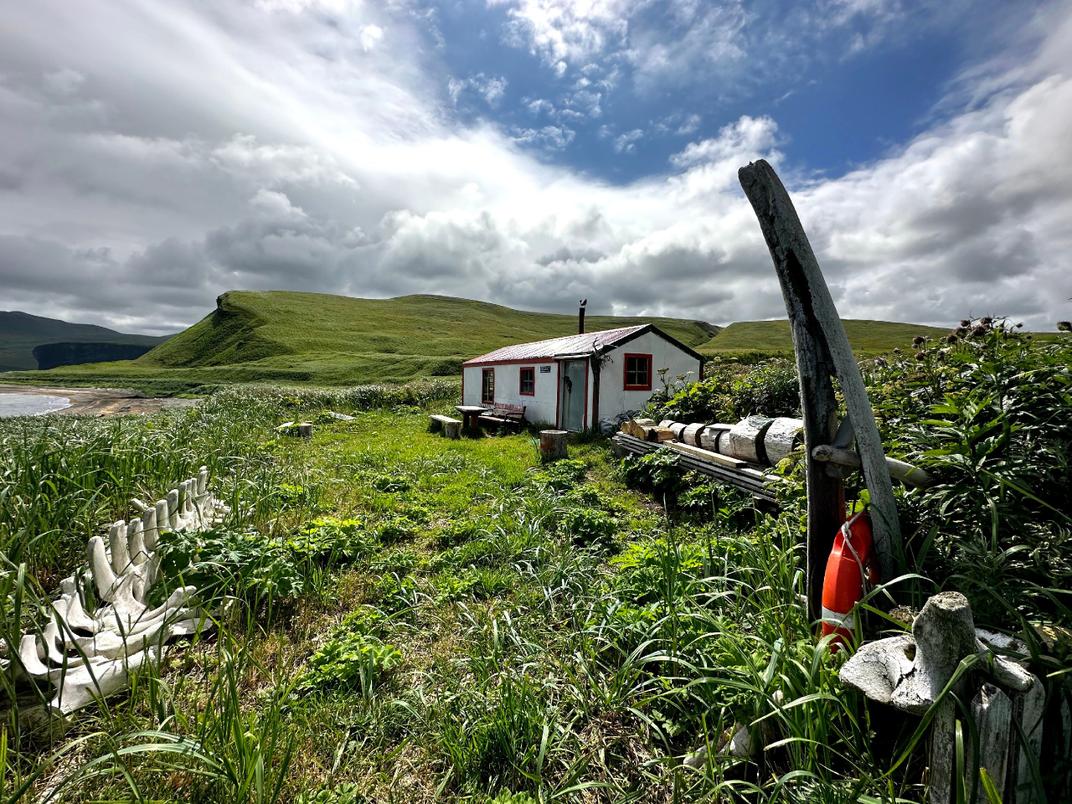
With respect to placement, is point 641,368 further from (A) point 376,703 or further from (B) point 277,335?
(B) point 277,335

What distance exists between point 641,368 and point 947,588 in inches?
504

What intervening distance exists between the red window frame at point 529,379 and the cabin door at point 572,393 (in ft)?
6.03

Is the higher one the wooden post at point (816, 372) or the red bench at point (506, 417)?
the wooden post at point (816, 372)

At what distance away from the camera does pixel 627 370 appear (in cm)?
1473

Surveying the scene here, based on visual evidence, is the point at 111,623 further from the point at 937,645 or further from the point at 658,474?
the point at 658,474

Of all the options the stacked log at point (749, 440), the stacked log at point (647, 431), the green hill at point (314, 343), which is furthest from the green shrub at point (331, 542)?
the green hill at point (314, 343)

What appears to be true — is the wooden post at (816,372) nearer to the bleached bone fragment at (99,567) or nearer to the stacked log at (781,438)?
the stacked log at (781,438)

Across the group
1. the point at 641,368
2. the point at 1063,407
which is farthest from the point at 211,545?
the point at 641,368

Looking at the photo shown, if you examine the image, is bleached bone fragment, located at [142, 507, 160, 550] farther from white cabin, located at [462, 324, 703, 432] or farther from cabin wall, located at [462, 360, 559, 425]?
cabin wall, located at [462, 360, 559, 425]

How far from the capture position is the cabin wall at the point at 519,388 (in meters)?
Answer: 15.8

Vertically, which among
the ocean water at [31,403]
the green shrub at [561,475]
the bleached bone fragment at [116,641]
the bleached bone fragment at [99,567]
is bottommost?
the ocean water at [31,403]

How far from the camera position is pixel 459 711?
2.67 metres

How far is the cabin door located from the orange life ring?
11830mm

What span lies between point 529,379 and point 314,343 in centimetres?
5950
